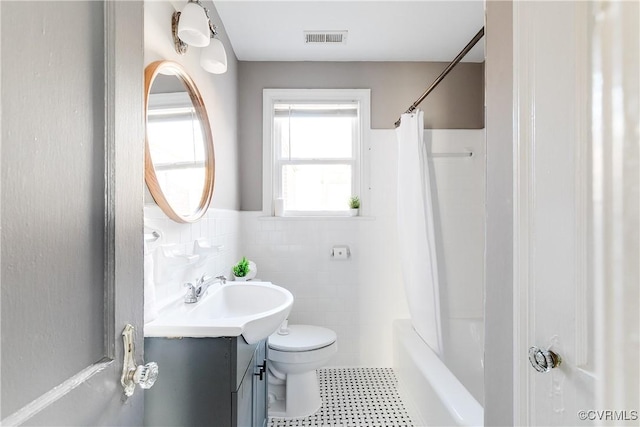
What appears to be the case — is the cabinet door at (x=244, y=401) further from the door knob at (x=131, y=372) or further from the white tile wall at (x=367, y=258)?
the white tile wall at (x=367, y=258)

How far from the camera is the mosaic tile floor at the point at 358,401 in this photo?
6.00ft

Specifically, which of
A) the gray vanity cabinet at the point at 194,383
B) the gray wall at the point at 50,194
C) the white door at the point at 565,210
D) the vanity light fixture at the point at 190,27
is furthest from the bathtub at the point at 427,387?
the vanity light fixture at the point at 190,27

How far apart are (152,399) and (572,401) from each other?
1.15m

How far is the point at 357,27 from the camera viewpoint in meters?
2.04

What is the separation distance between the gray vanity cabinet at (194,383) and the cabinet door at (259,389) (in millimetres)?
306

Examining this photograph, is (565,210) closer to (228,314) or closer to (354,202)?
(228,314)

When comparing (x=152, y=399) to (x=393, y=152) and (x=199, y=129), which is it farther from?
(x=393, y=152)

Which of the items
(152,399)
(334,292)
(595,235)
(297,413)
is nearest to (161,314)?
(152,399)

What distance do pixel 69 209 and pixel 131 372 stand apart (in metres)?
0.34

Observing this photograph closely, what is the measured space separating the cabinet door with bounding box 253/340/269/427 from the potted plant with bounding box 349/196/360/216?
127 cm

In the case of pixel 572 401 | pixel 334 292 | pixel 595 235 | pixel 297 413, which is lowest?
pixel 297 413

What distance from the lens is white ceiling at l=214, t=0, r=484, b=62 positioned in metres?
1.86

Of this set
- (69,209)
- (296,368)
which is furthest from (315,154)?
(69,209)

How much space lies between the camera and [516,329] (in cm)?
79
